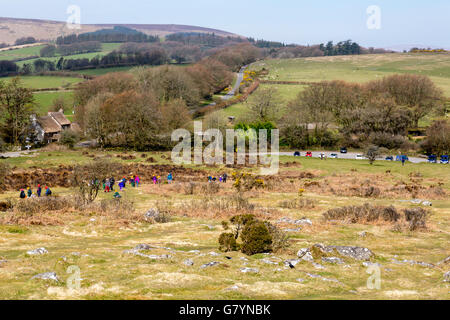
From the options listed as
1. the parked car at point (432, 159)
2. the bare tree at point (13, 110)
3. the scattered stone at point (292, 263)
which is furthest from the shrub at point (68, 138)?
the scattered stone at point (292, 263)

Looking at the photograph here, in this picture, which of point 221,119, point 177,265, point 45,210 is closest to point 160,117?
point 221,119

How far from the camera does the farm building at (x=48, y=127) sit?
301ft

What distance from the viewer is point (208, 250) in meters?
19.3

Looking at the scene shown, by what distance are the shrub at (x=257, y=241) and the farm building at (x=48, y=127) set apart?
78.8 metres

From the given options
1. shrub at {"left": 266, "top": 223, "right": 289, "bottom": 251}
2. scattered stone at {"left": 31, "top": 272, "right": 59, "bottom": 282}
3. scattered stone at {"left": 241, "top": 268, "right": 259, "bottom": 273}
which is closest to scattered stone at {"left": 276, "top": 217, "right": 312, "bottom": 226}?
shrub at {"left": 266, "top": 223, "right": 289, "bottom": 251}

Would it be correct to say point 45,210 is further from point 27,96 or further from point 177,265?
point 27,96

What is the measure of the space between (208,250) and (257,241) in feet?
7.86

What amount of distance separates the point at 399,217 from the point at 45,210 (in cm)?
2471

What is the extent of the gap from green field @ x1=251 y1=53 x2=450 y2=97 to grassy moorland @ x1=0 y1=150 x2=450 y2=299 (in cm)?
10923

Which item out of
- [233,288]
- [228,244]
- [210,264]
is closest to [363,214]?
[228,244]

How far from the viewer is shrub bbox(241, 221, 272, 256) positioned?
18.8 m

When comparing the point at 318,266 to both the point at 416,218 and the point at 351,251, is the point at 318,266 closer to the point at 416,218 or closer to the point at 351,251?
the point at 351,251

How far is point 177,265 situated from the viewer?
16.0m

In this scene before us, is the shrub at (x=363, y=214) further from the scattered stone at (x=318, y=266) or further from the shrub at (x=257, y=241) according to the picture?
the scattered stone at (x=318, y=266)
